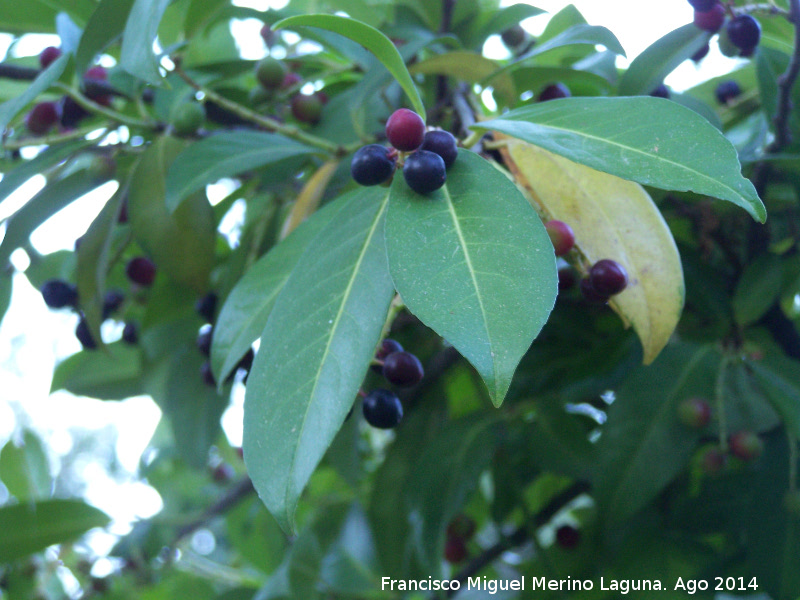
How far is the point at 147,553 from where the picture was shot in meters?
1.71

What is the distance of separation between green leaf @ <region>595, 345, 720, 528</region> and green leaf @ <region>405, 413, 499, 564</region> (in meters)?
0.22

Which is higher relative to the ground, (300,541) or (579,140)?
(579,140)

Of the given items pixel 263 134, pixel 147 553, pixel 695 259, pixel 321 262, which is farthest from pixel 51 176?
pixel 147 553

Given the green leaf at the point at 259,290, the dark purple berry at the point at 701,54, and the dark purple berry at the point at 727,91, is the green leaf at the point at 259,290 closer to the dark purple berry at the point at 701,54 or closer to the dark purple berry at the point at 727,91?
the dark purple berry at the point at 701,54

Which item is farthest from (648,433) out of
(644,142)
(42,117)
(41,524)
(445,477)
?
(41,524)

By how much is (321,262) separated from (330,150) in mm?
368

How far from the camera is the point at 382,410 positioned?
64 centimetres

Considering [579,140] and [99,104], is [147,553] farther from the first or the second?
[579,140]

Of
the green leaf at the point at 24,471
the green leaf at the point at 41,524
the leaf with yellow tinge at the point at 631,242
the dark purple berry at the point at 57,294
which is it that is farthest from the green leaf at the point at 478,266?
the green leaf at the point at 24,471

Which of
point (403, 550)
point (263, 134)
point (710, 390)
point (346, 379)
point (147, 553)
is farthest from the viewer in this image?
point (147, 553)

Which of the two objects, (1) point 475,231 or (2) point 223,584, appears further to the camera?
(2) point 223,584

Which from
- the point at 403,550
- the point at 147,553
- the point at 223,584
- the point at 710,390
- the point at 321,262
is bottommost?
the point at 223,584

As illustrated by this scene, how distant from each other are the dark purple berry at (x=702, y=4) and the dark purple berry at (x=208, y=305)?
0.73m

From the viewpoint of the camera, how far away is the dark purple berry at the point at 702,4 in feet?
2.58
